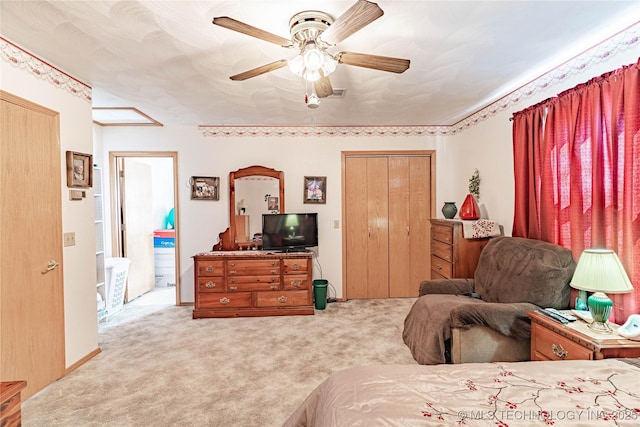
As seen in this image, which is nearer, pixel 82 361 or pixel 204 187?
pixel 82 361

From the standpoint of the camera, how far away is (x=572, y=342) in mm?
1718

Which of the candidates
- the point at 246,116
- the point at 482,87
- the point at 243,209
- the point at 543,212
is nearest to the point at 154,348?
the point at 243,209

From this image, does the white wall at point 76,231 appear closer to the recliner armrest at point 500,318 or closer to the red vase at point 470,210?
the recliner armrest at point 500,318

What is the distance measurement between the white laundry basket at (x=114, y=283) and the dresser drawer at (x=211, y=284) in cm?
99

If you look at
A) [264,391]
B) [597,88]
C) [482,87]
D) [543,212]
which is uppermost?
[482,87]

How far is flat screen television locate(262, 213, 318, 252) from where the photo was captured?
4.03 meters

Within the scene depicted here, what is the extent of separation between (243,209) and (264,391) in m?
2.47

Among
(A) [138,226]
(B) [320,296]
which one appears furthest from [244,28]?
(A) [138,226]

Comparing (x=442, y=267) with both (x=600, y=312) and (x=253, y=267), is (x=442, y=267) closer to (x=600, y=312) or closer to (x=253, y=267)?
(x=600, y=312)

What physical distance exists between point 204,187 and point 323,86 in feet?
8.80

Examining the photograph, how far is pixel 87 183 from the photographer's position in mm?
2711

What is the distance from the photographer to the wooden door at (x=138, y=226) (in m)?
4.40

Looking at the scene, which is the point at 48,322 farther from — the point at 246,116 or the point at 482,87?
the point at 482,87

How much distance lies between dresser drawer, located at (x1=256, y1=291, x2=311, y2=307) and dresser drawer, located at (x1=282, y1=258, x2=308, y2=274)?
0.25 metres
